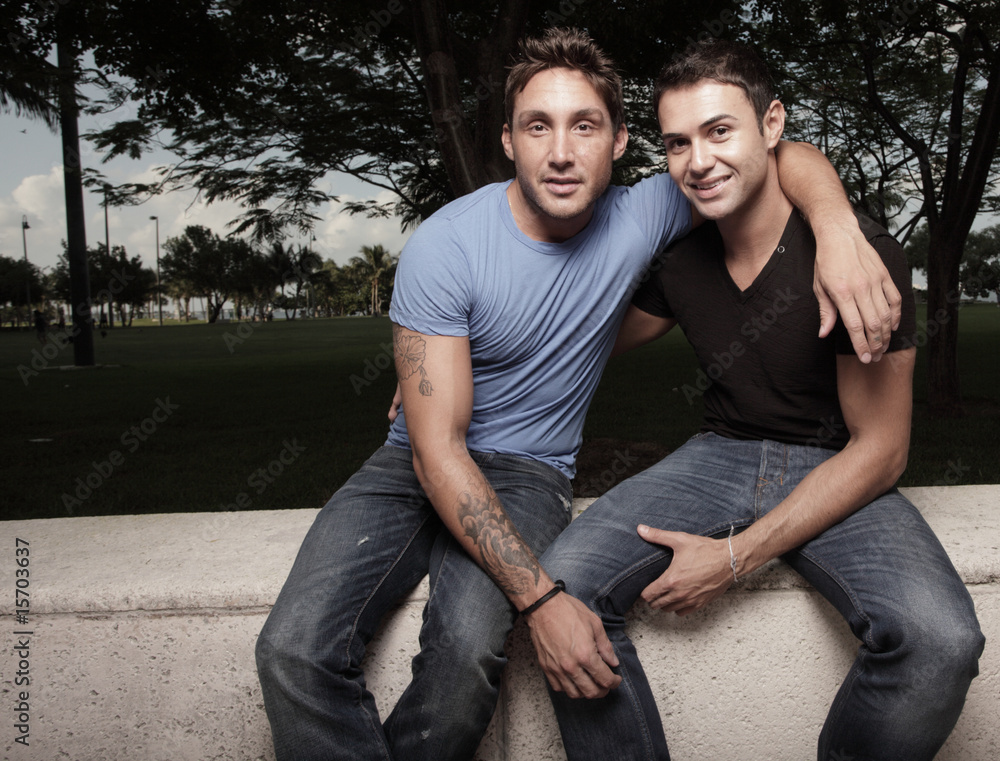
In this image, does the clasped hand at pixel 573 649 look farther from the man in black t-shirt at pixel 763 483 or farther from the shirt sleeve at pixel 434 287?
the shirt sleeve at pixel 434 287

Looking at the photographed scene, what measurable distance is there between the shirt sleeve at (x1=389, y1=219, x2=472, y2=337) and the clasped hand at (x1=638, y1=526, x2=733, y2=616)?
2.86 ft

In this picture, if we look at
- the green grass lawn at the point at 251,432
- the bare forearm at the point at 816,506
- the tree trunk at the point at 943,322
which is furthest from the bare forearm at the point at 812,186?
the tree trunk at the point at 943,322

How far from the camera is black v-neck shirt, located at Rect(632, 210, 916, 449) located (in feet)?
7.36

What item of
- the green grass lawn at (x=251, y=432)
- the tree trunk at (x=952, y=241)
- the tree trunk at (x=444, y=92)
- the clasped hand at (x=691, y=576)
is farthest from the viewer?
the tree trunk at (x=952, y=241)

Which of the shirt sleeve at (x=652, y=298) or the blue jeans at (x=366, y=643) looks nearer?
the blue jeans at (x=366, y=643)

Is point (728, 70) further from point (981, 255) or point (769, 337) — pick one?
point (981, 255)

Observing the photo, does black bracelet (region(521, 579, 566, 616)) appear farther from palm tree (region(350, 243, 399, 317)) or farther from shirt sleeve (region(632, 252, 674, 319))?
palm tree (region(350, 243, 399, 317))

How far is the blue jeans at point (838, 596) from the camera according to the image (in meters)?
1.76

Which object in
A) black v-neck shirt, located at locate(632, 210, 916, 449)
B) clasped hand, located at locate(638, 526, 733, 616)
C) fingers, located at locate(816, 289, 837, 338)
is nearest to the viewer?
fingers, located at locate(816, 289, 837, 338)

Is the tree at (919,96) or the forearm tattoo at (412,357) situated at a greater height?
the tree at (919,96)

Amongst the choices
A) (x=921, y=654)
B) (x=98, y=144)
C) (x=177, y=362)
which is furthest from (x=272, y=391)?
(x=921, y=654)

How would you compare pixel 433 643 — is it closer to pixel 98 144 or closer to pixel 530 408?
pixel 530 408

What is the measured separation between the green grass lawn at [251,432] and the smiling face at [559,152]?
8.97ft

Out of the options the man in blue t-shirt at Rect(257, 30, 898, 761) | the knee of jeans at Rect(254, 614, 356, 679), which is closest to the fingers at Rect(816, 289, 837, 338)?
the man in blue t-shirt at Rect(257, 30, 898, 761)
